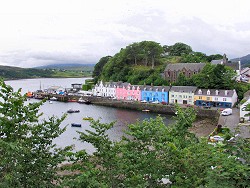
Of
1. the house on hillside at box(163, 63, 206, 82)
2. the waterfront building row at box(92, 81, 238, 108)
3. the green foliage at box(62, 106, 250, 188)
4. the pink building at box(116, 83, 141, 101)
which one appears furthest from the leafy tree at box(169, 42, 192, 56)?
the green foliage at box(62, 106, 250, 188)

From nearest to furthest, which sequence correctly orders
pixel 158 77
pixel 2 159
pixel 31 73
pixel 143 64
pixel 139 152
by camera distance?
pixel 2 159 < pixel 139 152 < pixel 158 77 < pixel 143 64 < pixel 31 73

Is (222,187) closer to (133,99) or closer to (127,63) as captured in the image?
(133,99)

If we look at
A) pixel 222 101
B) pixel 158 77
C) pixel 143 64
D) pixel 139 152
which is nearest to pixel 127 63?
pixel 143 64

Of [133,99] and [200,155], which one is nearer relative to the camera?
[200,155]

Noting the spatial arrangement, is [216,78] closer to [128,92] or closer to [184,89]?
[184,89]

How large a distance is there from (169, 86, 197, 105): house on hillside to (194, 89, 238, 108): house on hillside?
1.01 m

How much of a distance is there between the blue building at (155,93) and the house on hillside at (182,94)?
1.08 meters

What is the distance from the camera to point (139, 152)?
8859 millimetres

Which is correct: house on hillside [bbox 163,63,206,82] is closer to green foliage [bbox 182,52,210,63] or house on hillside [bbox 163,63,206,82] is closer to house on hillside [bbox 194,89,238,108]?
green foliage [bbox 182,52,210,63]

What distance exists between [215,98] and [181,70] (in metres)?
16.8

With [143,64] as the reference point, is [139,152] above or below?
below

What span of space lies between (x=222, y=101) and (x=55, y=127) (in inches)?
1598

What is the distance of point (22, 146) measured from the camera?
7.30m

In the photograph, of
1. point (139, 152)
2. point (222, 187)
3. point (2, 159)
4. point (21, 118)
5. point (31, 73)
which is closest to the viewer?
point (222, 187)
